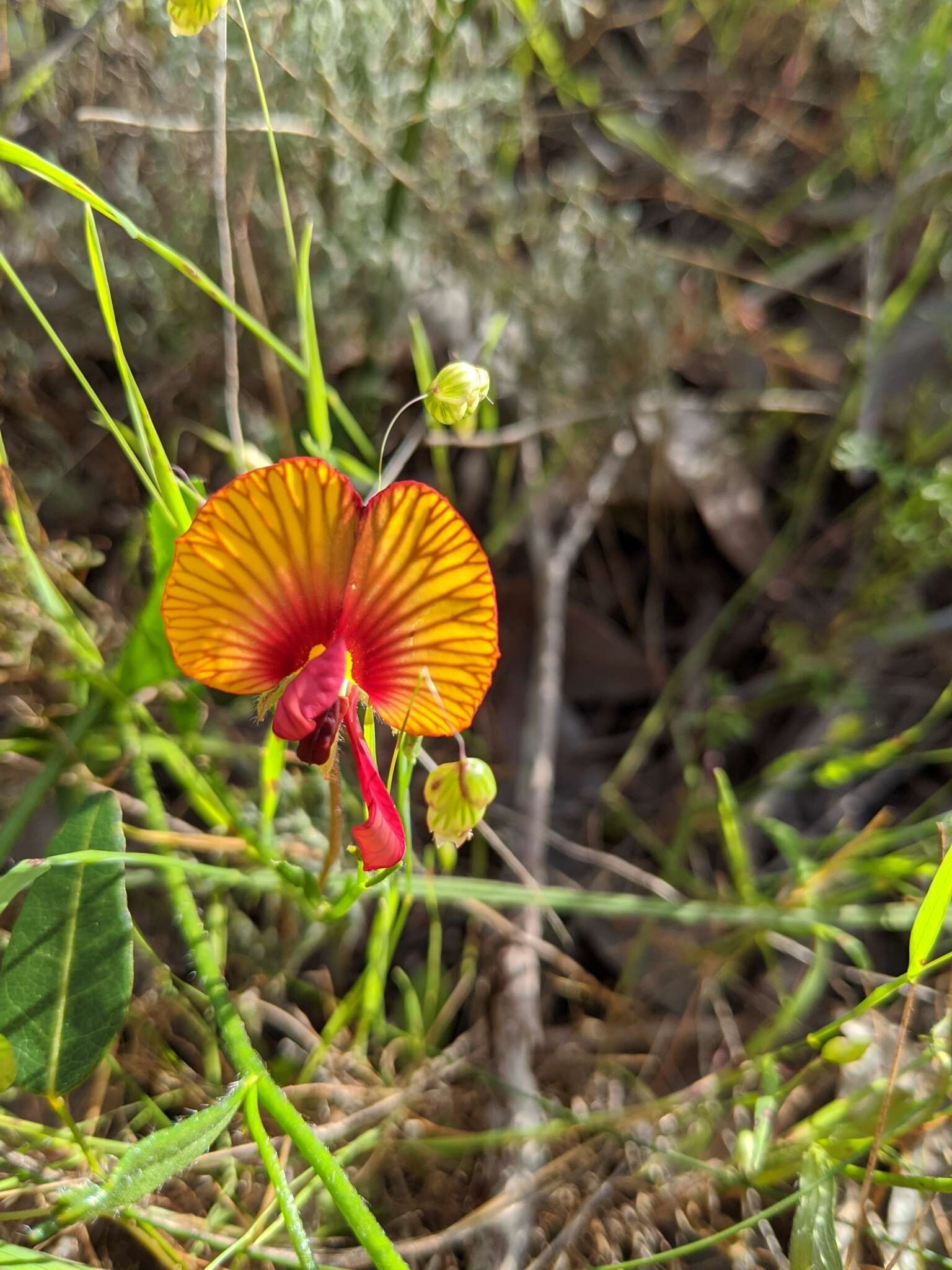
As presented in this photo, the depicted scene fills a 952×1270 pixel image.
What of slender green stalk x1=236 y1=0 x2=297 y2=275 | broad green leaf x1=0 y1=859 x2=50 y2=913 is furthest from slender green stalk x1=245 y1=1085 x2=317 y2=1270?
slender green stalk x1=236 y1=0 x2=297 y2=275

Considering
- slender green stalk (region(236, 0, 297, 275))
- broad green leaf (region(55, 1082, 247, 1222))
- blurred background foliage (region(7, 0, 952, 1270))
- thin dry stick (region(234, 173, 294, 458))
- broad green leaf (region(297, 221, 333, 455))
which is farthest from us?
thin dry stick (region(234, 173, 294, 458))

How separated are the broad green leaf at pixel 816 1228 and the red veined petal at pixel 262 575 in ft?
2.51

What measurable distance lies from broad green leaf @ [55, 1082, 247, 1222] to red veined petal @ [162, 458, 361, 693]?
395 mm

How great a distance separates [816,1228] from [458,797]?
0.56 m

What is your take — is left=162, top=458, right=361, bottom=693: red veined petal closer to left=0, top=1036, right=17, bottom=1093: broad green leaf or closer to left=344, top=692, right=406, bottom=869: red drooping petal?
left=344, top=692, right=406, bottom=869: red drooping petal

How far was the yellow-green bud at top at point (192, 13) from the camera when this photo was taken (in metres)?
0.95

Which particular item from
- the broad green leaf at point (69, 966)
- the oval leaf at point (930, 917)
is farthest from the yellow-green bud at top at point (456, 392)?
the oval leaf at point (930, 917)

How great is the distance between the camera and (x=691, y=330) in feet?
6.61

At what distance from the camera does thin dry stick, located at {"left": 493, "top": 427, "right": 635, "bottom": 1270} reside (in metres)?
1.33

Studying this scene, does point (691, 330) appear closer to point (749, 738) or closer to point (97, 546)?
point (749, 738)

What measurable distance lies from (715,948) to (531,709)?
51 cm

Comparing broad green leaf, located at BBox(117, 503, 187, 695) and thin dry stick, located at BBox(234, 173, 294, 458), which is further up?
thin dry stick, located at BBox(234, 173, 294, 458)

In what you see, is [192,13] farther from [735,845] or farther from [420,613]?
[735,845]

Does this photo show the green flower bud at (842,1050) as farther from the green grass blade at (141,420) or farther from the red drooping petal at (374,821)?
the green grass blade at (141,420)
